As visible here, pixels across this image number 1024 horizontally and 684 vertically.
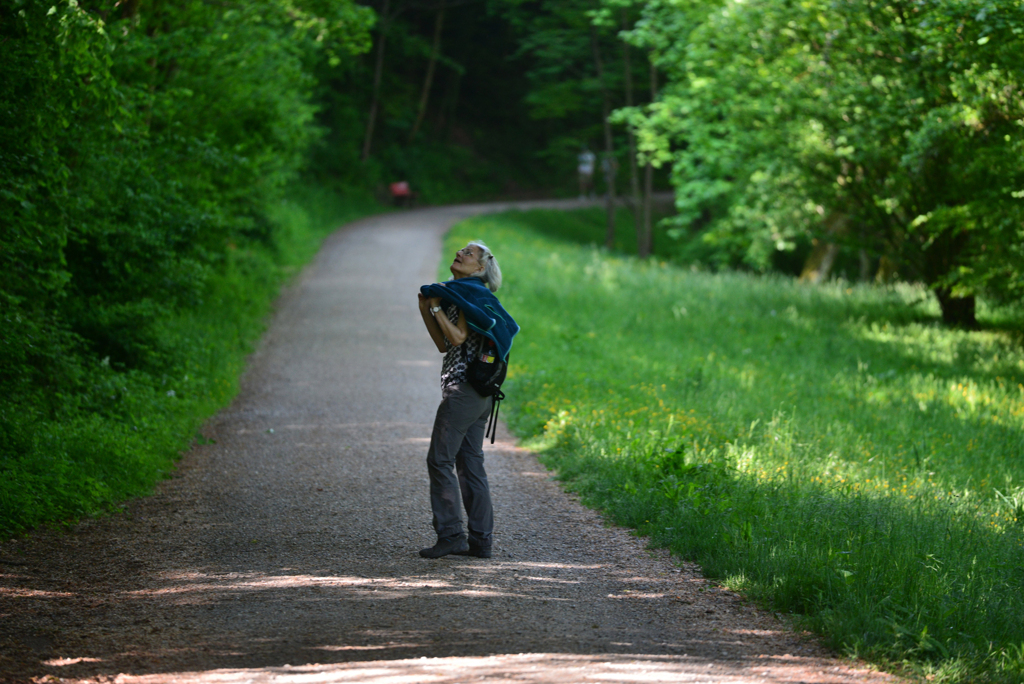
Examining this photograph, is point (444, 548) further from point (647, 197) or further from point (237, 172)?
point (647, 197)

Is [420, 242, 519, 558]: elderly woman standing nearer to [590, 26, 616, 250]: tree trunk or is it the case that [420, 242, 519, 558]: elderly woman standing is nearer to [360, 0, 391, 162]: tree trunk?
[590, 26, 616, 250]: tree trunk

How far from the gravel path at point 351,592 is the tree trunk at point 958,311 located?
10.5 m

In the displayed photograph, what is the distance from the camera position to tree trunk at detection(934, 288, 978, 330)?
1556 centimetres

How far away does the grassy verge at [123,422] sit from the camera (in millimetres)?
6328

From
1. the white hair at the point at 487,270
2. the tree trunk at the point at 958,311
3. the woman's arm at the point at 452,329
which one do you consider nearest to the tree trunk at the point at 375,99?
the tree trunk at the point at 958,311

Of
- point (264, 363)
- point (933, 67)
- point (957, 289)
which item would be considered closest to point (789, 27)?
point (933, 67)

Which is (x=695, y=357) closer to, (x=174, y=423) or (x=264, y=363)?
(x=264, y=363)

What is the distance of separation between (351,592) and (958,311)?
14.1 meters

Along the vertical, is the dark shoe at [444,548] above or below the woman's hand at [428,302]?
below

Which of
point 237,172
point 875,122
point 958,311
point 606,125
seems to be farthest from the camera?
point 606,125

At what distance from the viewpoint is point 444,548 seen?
18.1 feet

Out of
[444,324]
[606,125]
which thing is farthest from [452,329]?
[606,125]

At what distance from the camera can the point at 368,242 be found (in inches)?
978

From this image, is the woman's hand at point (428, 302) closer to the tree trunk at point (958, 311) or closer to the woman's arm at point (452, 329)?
the woman's arm at point (452, 329)
